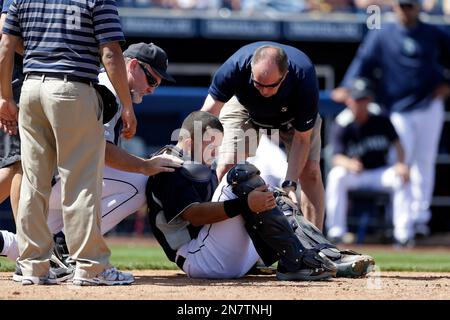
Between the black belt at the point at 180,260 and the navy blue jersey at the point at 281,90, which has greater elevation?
the navy blue jersey at the point at 281,90

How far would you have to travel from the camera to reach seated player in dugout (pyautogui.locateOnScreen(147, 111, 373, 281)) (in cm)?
656

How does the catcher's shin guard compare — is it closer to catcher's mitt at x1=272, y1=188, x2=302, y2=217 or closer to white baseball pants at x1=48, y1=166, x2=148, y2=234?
catcher's mitt at x1=272, y1=188, x2=302, y2=217

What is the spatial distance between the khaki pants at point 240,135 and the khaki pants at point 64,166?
1.93 m

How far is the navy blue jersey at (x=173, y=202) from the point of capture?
6645 mm

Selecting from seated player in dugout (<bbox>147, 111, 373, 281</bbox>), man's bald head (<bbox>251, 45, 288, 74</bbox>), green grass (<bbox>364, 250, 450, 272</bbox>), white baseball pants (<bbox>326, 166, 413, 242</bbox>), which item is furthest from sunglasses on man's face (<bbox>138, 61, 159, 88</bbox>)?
white baseball pants (<bbox>326, 166, 413, 242</bbox>)

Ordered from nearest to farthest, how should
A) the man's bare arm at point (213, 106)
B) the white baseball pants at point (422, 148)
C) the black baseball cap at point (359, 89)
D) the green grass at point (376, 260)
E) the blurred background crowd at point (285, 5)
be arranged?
the man's bare arm at point (213, 106) → the green grass at point (376, 260) → the black baseball cap at point (359, 89) → the white baseball pants at point (422, 148) → the blurred background crowd at point (285, 5)

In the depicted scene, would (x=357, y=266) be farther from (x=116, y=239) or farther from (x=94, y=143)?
(x=116, y=239)

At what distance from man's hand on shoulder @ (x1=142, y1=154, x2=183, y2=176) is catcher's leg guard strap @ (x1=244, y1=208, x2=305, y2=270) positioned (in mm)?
573

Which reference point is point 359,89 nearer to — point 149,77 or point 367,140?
point 367,140

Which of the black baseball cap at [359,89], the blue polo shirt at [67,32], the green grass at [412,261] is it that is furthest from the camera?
the black baseball cap at [359,89]

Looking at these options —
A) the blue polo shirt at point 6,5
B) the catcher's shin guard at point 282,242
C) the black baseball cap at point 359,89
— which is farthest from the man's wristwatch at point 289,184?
the black baseball cap at point 359,89

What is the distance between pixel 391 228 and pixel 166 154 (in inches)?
287

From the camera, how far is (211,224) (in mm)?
6734

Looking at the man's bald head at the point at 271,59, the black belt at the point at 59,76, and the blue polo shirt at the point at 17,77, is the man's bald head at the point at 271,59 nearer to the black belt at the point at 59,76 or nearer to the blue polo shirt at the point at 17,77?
the black belt at the point at 59,76
